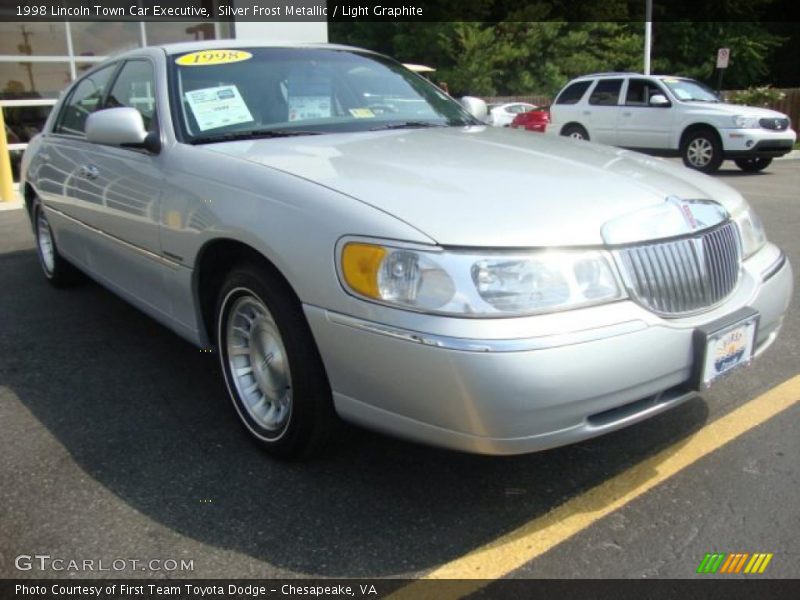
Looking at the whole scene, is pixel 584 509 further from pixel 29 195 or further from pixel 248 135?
pixel 29 195

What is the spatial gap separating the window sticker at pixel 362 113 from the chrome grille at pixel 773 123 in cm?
1091

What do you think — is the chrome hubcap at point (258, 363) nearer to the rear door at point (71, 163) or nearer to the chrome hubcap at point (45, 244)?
the rear door at point (71, 163)

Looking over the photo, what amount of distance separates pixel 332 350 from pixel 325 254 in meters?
0.31

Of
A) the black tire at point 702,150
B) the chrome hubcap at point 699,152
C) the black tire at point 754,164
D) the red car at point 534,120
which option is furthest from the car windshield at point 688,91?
the red car at point 534,120

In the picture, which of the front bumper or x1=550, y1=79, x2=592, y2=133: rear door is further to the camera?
x1=550, y1=79, x2=592, y2=133: rear door

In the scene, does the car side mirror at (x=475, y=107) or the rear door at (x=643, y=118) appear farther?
the rear door at (x=643, y=118)

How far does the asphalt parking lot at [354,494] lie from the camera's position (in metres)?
2.30

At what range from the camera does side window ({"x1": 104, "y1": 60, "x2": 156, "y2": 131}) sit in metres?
3.58

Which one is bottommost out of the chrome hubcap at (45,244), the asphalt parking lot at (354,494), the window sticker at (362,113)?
the asphalt parking lot at (354,494)

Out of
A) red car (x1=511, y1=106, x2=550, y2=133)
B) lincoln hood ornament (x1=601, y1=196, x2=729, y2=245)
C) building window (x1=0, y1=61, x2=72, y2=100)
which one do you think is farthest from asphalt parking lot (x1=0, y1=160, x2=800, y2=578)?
red car (x1=511, y1=106, x2=550, y2=133)

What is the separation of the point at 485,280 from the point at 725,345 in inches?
36.0

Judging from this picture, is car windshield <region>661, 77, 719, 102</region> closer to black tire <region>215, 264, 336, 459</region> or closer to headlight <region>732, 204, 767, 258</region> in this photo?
headlight <region>732, 204, 767, 258</region>

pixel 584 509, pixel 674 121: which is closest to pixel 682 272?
pixel 584 509

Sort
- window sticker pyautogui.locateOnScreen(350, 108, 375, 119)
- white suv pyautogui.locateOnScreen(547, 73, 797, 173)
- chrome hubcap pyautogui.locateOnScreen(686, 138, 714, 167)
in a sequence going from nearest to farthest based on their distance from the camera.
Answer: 1. window sticker pyautogui.locateOnScreen(350, 108, 375, 119)
2. white suv pyautogui.locateOnScreen(547, 73, 797, 173)
3. chrome hubcap pyautogui.locateOnScreen(686, 138, 714, 167)
